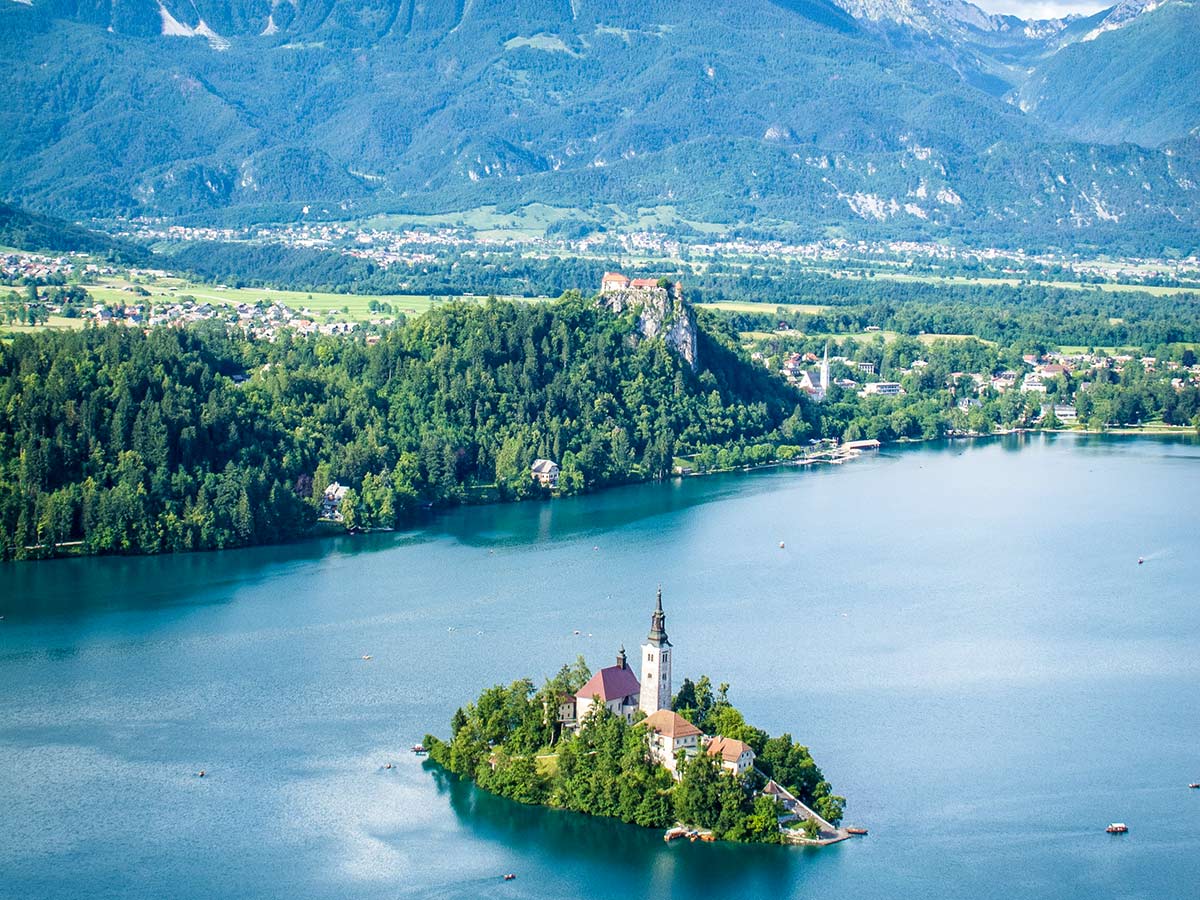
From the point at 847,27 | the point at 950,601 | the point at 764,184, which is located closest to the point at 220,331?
the point at 950,601

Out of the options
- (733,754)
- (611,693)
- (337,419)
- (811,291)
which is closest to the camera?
(733,754)

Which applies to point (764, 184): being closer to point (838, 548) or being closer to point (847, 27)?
point (847, 27)

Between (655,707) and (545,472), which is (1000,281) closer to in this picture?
(545,472)

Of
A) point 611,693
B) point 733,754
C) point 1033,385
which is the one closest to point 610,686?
point 611,693

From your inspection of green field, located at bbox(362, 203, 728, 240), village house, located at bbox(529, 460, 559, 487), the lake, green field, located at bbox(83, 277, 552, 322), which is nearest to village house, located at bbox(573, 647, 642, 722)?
the lake

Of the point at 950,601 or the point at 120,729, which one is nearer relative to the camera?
the point at 120,729

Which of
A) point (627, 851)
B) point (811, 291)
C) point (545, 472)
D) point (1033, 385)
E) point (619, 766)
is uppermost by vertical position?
point (811, 291)

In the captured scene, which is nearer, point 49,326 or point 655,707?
point 655,707

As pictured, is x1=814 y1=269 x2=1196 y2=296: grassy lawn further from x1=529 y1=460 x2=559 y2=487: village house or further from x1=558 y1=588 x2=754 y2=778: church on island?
x1=558 y1=588 x2=754 y2=778: church on island
